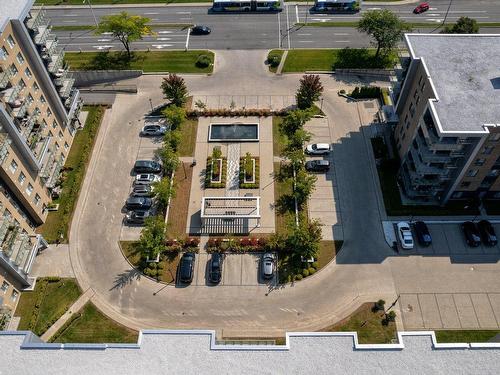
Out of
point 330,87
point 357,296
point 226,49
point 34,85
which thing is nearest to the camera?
point 357,296

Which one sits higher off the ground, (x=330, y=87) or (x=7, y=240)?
(x=330, y=87)

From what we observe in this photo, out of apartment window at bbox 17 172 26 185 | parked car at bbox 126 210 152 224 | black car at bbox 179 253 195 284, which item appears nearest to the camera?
apartment window at bbox 17 172 26 185

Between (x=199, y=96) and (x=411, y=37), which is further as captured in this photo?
(x=199, y=96)

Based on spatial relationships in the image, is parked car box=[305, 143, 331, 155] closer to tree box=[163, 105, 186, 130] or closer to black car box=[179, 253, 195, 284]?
tree box=[163, 105, 186, 130]

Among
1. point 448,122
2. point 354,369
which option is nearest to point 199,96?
point 448,122

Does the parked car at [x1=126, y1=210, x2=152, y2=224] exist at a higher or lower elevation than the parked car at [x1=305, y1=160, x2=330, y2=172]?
lower

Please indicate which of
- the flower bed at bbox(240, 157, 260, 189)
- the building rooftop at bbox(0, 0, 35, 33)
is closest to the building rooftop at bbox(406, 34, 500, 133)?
the flower bed at bbox(240, 157, 260, 189)

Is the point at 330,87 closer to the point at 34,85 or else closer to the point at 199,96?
the point at 199,96
